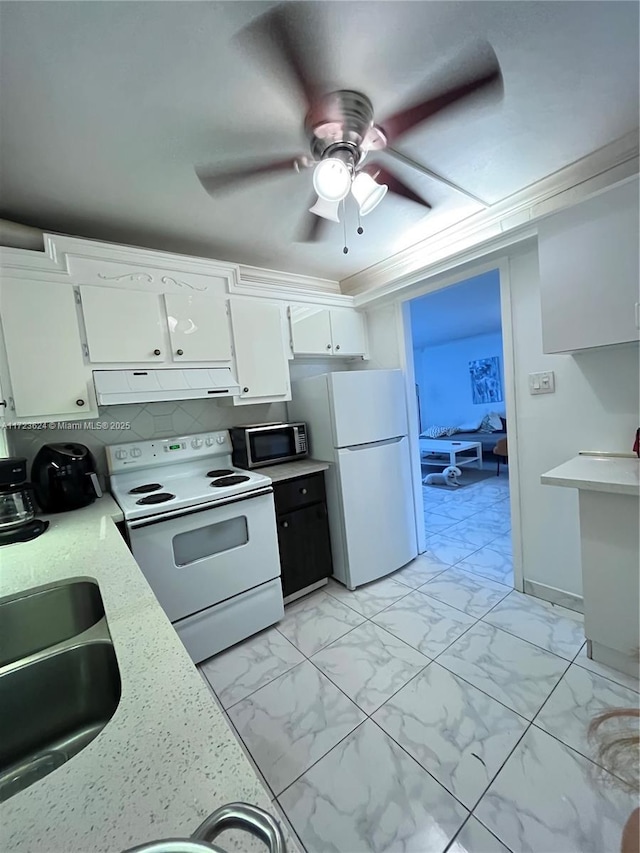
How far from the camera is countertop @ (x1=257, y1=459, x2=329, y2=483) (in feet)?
6.99

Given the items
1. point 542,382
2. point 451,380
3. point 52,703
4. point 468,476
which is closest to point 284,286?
point 542,382

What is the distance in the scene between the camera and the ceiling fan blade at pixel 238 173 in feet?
4.06

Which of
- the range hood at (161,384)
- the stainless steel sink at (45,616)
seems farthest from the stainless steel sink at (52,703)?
the range hood at (161,384)

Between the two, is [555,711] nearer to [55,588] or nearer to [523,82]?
[55,588]

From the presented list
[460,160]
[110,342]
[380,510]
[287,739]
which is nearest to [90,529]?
[110,342]

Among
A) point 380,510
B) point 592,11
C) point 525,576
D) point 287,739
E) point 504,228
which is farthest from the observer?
point 380,510

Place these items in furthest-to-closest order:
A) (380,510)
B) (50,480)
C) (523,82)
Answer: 1. (380,510)
2. (50,480)
3. (523,82)

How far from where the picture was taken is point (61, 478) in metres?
1.63

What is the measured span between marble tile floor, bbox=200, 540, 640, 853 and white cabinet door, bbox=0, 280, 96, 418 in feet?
5.03

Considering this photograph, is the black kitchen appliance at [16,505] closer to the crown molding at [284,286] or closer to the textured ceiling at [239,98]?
the textured ceiling at [239,98]

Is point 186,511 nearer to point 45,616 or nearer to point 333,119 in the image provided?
point 45,616

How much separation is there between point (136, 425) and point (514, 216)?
2.53m

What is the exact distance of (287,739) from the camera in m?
1.36

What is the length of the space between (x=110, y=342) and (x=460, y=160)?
1.87 m
